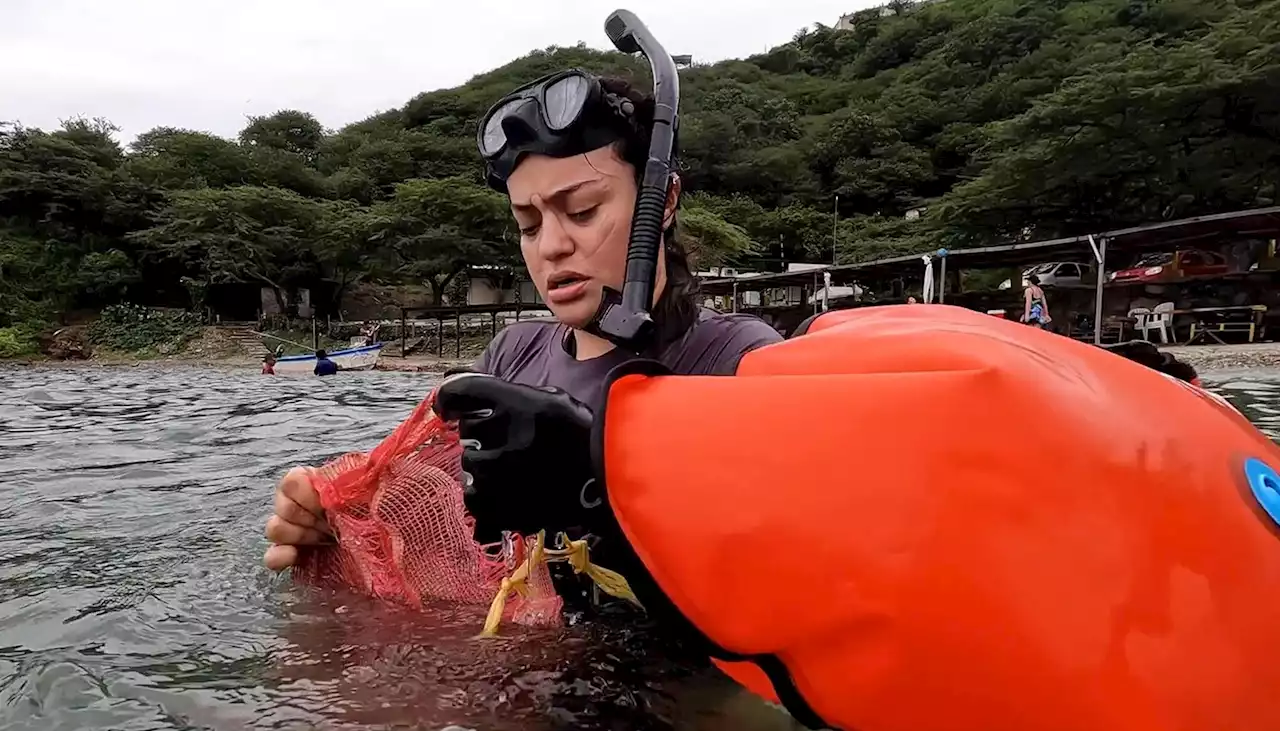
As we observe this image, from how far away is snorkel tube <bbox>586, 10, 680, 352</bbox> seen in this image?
62.3 inches

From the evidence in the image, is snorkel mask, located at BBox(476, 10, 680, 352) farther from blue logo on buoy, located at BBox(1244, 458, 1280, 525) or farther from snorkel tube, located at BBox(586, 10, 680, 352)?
blue logo on buoy, located at BBox(1244, 458, 1280, 525)

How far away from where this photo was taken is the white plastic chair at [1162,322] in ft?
54.5

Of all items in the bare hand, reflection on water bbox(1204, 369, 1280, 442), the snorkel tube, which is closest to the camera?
the snorkel tube

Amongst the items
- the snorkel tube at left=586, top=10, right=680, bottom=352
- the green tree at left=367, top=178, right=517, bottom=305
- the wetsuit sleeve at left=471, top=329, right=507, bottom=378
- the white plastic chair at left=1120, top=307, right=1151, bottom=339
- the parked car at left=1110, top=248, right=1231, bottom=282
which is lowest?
the white plastic chair at left=1120, top=307, right=1151, bottom=339

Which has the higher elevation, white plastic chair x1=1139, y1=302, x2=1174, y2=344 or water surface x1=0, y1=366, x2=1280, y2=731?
white plastic chair x1=1139, y1=302, x2=1174, y2=344

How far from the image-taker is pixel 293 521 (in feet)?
8.41

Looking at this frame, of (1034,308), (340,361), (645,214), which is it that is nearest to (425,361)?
(340,361)

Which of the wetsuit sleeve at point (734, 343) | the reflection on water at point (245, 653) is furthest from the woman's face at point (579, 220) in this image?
the reflection on water at point (245, 653)

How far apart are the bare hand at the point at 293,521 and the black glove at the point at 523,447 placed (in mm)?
1415

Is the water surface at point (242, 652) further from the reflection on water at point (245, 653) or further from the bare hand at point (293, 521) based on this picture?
the bare hand at point (293, 521)

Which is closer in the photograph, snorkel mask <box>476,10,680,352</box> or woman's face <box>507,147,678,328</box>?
snorkel mask <box>476,10,680,352</box>

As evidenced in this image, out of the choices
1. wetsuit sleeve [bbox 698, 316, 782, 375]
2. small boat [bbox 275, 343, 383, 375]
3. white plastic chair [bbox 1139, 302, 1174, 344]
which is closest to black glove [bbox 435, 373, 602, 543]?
wetsuit sleeve [bbox 698, 316, 782, 375]

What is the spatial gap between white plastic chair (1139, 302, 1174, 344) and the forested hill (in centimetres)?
704

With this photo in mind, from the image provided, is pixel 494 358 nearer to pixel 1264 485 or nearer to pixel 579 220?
pixel 579 220
